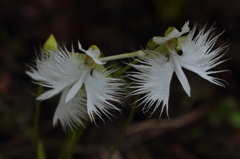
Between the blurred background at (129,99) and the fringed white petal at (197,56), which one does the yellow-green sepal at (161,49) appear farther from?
the blurred background at (129,99)

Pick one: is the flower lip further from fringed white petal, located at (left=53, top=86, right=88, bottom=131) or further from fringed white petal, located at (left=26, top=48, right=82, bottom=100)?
fringed white petal, located at (left=53, top=86, right=88, bottom=131)

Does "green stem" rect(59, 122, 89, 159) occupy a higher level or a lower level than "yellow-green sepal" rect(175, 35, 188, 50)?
lower

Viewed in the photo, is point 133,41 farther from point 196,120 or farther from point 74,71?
point 74,71

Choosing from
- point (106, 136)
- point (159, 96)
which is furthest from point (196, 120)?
point (159, 96)

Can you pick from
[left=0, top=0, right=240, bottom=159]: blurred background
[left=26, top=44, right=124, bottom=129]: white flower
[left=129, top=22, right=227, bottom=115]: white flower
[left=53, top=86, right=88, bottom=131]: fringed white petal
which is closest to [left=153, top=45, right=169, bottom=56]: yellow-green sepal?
[left=129, top=22, right=227, bottom=115]: white flower

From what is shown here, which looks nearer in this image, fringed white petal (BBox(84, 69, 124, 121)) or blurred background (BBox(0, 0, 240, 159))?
fringed white petal (BBox(84, 69, 124, 121))

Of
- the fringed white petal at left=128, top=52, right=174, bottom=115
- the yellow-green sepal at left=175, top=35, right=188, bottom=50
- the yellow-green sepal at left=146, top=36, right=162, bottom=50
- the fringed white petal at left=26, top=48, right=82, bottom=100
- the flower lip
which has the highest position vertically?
the fringed white petal at left=26, top=48, right=82, bottom=100

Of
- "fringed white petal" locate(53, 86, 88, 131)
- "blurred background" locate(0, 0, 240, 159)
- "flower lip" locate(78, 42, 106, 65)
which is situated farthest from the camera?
"blurred background" locate(0, 0, 240, 159)

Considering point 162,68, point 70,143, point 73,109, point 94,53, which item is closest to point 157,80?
point 162,68

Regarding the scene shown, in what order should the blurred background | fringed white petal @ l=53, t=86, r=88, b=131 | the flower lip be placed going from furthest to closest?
the blurred background, fringed white petal @ l=53, t=86, r=88, b=131, the flower lip
